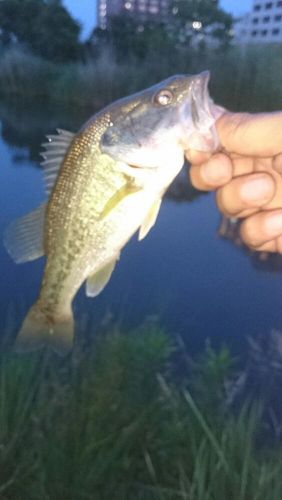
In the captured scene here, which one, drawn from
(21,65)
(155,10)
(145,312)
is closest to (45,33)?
(21,65)

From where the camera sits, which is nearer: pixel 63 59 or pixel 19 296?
pixel 19 296

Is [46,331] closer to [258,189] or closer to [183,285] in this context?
[258,189]

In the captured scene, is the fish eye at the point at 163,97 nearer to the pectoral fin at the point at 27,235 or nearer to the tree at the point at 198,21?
the pectoral fin at the point at 27,235

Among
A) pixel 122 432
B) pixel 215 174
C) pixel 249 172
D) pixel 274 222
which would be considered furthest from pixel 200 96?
pixel 122 432

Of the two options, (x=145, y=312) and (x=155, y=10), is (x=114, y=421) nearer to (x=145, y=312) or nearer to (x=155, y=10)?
(x=145, y=312)

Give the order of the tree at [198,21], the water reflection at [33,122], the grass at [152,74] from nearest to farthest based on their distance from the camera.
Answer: the grass at [152,74] < the tree at [198,21] < the water reflection at [33,122]

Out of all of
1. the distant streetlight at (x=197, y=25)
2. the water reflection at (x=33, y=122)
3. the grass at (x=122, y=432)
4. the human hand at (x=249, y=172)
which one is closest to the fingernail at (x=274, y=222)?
the human hand at (x=249, y=172)
